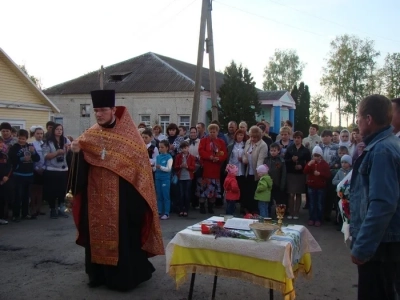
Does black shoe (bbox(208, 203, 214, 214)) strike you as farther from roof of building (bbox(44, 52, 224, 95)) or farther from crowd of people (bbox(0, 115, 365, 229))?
roof of building (bbox(44, 52, 224, 95))

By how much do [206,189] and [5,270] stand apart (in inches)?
178

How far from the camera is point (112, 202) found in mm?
4676

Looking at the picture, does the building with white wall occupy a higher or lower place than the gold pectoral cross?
higher

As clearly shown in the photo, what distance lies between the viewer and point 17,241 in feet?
22.8

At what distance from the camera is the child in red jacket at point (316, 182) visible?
811 cm

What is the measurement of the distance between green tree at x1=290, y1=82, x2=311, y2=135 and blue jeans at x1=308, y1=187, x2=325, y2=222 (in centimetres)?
3552

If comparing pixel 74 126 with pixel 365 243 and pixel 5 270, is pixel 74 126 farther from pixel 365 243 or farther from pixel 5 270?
pixel 365 243

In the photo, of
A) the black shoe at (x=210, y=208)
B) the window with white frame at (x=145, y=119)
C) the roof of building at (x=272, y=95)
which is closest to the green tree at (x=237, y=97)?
the window with white frame at (x=145, y=119)

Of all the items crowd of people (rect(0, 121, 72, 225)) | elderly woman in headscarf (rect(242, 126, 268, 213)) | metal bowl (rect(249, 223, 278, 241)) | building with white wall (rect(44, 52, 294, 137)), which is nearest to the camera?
metal bowl (rect(249, 223, 278, 241))

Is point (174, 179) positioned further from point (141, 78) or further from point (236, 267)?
point (141, 78)

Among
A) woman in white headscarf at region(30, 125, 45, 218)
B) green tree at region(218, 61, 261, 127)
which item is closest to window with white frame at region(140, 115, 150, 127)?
green tree at region(218, 61, 261, 127)

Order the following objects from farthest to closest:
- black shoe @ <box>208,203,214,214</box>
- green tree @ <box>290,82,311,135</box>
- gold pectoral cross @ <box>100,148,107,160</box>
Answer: green tree @ <box>290,82,311,135</box> → black shoe @ <box>208,203,214,214</box> → gold pectoral cross @ <box>100,148,107,160</box>

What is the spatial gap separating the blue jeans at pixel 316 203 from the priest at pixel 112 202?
13.8 feet

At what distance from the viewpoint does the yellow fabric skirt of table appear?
3.63 metres
